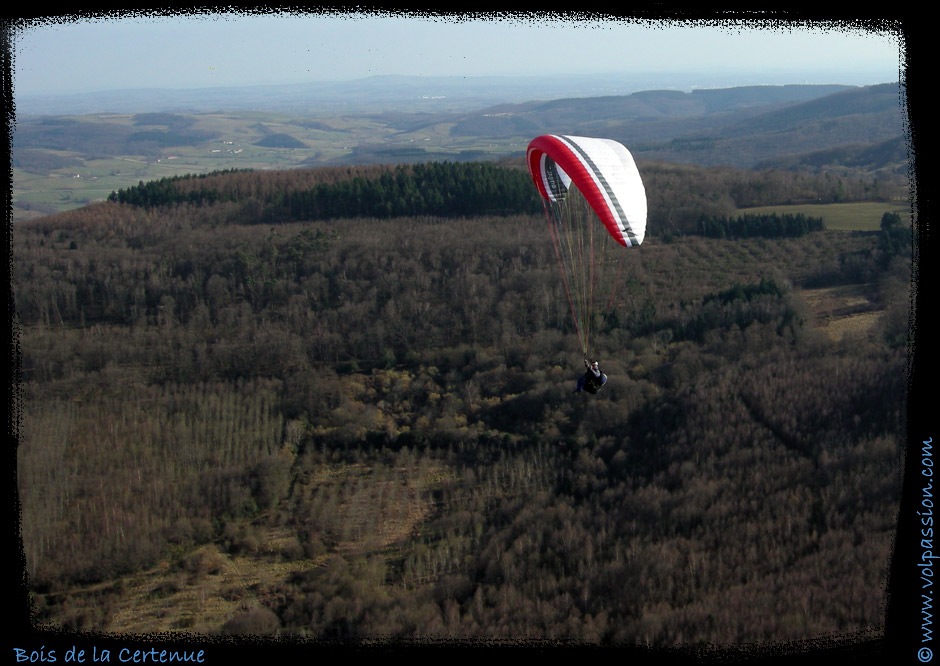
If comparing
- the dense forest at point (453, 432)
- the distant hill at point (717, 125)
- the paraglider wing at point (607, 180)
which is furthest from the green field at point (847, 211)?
the distant hill at point (717, 125)

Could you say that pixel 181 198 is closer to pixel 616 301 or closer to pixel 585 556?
pixel 616 301

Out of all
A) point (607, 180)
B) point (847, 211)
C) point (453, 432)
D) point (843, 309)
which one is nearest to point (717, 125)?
point (847, 211)

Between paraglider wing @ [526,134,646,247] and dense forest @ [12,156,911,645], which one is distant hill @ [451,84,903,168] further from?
paraglider wing @ [526,134,646,247]

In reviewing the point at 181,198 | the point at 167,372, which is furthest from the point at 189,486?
the point at 181,198

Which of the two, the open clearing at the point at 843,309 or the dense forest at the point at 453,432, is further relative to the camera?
the open clearing at the point at 843,309

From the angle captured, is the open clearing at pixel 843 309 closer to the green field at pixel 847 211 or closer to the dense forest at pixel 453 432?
the dense forest at pixel 453 432

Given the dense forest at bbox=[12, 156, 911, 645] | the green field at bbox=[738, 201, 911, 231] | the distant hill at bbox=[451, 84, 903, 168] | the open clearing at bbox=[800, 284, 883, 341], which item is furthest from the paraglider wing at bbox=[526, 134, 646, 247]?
the distant hill at bbox=[451, 84, 903, 168]

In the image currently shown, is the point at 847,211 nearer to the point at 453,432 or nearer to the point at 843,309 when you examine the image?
the point at 843,309
